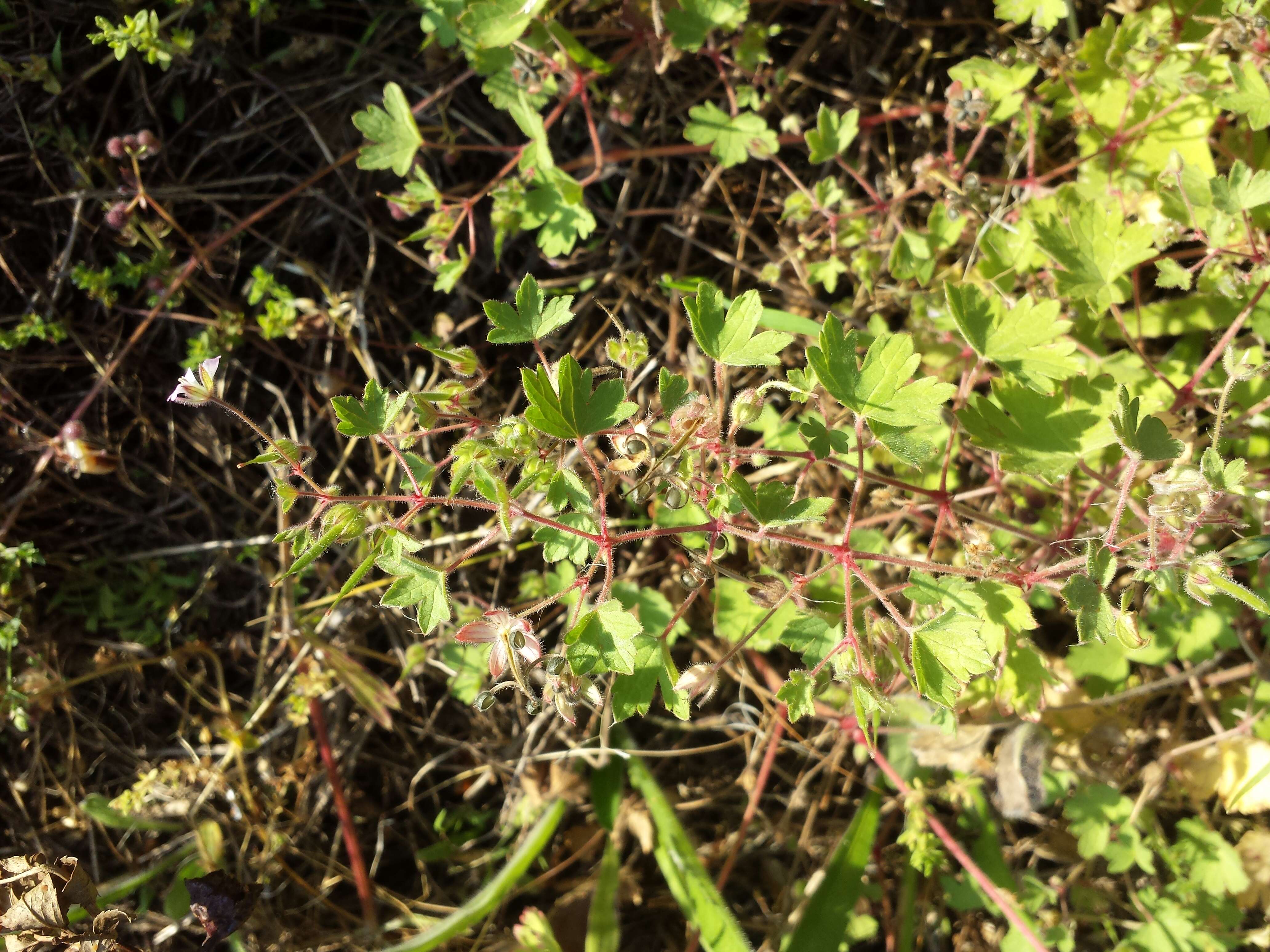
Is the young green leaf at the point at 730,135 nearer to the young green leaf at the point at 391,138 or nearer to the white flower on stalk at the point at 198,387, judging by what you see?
the young green leaf at the point at 391,138

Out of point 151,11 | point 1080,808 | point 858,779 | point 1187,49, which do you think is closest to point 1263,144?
point 1187,49

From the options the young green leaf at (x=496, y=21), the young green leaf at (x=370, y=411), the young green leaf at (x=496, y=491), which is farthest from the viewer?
the young green leaf at (x=496, y=21)

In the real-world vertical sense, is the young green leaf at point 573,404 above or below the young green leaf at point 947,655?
above

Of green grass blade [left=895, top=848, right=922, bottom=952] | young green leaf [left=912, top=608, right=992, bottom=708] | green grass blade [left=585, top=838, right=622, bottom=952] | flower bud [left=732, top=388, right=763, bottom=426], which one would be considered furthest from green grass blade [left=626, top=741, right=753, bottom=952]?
flower bud [left=732, top=388, right=763, bottom=426]

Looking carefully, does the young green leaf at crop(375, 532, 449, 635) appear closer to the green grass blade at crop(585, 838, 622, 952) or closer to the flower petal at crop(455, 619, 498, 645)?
the flower petal at crop(455, 619, 498, 645)

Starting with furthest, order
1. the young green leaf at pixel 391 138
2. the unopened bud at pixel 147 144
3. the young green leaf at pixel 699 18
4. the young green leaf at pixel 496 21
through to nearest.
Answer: the unopened bud at pixel 147 144, the young green leaf at pixel 391 138, the young green leaf at pixel 699 18, the young green leaf at pixel 496 21

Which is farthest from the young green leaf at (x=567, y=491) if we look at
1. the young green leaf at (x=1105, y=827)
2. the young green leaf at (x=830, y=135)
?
the young green leaf at (x=1105, y=827)

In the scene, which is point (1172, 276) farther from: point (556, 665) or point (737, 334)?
point (556, 665)

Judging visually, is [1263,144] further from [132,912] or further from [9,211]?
[132,912]
